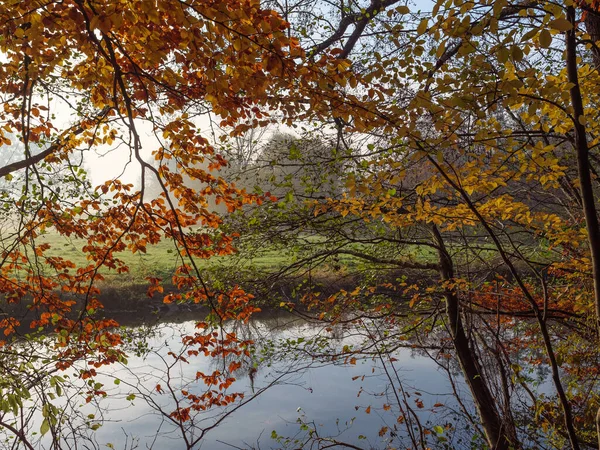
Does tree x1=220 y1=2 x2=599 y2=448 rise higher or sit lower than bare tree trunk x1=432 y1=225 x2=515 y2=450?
higher

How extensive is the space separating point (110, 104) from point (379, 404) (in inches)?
296

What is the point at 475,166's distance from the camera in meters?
4.26

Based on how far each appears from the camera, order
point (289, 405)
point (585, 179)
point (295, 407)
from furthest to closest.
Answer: point (289, 405) < point (295, 407) < point (585, 179)

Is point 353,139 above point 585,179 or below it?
above

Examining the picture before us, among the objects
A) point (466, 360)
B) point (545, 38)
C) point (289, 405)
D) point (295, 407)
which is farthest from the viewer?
point (289, 405)

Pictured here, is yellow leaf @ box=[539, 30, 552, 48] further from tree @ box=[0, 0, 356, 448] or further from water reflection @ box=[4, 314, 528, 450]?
water reflection @ box=[4, 314, 528, 450]

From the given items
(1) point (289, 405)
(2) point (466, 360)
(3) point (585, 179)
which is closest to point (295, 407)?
(1) point (289, 405)

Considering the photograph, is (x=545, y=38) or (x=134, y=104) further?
(x=134, y=104)

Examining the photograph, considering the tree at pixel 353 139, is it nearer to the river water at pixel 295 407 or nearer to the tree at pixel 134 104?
the tree at pixel 134 104

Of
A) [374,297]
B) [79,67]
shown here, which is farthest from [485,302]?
[79,67]

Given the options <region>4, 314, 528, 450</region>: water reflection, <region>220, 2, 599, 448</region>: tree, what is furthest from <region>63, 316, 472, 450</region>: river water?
<region>220, 2, 599, 448</region>: tree

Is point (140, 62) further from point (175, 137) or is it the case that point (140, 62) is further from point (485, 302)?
point (485, 302)

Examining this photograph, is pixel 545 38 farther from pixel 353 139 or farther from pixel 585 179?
pixel 353 139

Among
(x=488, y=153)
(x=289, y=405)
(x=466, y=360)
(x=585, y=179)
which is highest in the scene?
(x=488, y=153)
